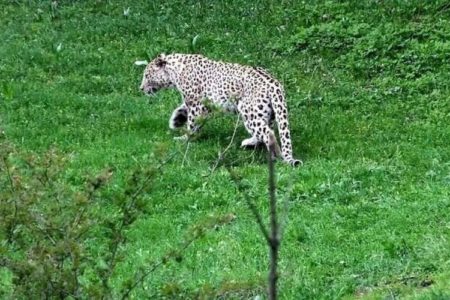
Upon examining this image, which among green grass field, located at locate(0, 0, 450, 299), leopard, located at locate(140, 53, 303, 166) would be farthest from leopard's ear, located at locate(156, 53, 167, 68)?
green grass field, located at locate(0, 0, 450, 299)

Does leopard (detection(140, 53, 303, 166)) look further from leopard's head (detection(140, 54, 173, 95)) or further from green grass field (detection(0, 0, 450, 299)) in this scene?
green grass field (detection(0, 0, 450, 299))

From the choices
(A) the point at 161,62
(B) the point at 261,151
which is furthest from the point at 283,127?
(A) the point at 161,62

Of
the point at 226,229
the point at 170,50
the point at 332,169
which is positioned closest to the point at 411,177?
the point at 332,169

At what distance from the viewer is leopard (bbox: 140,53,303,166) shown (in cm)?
1360

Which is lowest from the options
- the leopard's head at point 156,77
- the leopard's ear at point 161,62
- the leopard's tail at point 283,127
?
the leopard's tail at point 283,127

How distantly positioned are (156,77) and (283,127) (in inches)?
122

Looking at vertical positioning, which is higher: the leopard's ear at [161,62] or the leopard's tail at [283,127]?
the leopard's ear at [161,62]

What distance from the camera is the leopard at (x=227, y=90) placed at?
1360 centimetres

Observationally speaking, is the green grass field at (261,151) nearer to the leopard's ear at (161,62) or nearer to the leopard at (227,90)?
the leopard at (227,90)

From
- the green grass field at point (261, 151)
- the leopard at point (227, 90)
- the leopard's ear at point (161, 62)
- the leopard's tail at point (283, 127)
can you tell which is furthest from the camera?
the leopard's ear at point (161, 62)

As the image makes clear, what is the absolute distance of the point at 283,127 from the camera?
13461mm

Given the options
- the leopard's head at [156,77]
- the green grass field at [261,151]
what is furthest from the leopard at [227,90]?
the green grass field at [261,151]

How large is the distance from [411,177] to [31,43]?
9.83 meters

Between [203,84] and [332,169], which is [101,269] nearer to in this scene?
[332,169]
